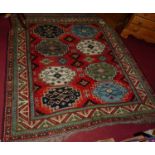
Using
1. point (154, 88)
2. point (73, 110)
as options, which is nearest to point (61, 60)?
point (73, 110)

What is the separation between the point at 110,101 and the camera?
275 cm

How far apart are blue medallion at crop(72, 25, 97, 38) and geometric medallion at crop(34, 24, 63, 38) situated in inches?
11.0

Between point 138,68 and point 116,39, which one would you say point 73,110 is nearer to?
point 138,68

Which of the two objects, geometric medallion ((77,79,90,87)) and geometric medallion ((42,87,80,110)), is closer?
geometric medallion ((42,87,80,110))

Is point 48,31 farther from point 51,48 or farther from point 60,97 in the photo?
point 60,97

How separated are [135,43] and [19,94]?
2215 mm

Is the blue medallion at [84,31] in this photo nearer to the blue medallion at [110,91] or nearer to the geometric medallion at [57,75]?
the geometric medallion at [57,75]

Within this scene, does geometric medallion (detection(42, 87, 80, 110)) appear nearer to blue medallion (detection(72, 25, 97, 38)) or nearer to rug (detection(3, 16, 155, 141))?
rug (detection(3, 16, 155, 141))

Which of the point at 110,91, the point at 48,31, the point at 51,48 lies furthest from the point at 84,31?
the point at 110,91

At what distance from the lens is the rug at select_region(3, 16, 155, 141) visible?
7.99ft

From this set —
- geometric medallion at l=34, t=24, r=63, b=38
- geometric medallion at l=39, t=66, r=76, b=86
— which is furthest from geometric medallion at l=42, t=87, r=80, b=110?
geometric medallion at l=34, t=24, r=63, b=38

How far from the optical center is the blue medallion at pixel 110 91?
2.79 m

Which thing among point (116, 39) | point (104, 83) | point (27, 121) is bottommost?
point (27, 121)

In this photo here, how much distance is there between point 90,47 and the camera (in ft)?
11.8
